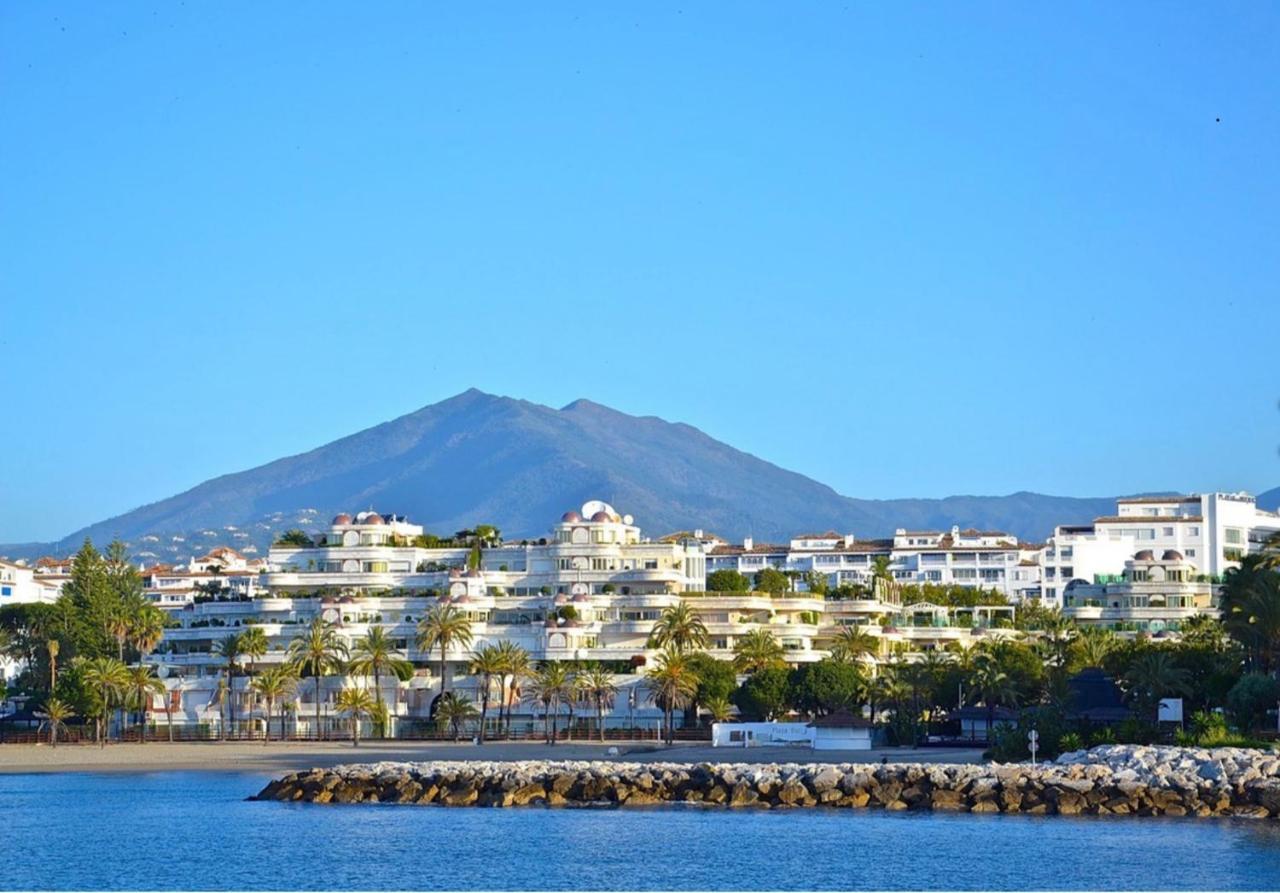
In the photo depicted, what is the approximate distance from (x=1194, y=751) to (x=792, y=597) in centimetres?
5712

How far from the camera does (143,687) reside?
11975 centimetres

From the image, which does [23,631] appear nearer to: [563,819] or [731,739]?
[731,739]

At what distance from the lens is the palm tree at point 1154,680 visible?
91125 mm

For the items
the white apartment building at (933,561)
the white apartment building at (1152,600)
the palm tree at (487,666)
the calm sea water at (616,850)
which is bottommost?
the calm sea water at (616,850)

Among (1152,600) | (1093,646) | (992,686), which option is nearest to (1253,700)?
(992,686)

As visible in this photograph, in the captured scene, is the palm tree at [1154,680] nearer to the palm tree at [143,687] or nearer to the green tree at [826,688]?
the green tree at [826,688]

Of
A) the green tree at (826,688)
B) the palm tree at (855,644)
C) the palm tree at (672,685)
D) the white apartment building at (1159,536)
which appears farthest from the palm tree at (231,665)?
Result: the white apartment building at (1159,536)

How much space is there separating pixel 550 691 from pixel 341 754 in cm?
1507

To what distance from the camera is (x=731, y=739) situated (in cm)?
10669

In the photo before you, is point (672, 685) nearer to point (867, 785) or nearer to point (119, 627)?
point (119, 627)

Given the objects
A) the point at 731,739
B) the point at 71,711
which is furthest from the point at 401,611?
the point at 731,739

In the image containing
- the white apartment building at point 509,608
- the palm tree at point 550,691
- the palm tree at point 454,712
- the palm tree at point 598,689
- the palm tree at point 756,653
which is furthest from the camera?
the white apartment building at point 509,608

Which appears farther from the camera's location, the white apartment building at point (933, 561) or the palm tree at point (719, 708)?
the white apartment building at point (933, 561)

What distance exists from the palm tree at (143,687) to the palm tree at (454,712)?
55.6ft
